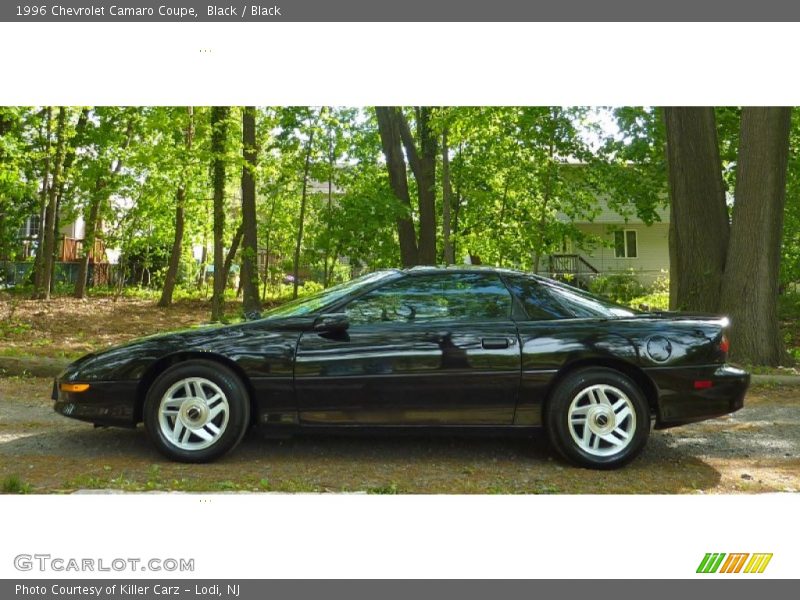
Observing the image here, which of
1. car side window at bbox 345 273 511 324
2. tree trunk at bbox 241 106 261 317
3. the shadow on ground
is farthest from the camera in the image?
tree trunk at bbox 241 106 261 317

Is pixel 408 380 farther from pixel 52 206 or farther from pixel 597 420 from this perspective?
pixel 52 206

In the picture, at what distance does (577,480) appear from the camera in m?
4.60

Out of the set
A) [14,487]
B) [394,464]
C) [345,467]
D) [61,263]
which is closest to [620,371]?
[394,464]

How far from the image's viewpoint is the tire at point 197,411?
4.77 m

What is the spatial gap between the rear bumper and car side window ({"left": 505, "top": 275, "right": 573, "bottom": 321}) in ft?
2.45

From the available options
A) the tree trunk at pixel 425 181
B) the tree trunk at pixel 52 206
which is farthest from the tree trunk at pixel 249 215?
the tree trunk at pixel 52 206

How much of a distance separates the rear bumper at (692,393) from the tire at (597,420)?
0.15 metres

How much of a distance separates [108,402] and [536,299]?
3.03 meters

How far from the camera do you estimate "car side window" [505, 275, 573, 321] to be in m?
5.06

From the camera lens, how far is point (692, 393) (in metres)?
4.90

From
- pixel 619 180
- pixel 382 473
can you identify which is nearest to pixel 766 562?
pixel 382 473

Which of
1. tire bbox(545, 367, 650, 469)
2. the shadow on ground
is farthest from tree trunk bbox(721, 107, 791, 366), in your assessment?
tire bbox(545, 367, 650, 469)

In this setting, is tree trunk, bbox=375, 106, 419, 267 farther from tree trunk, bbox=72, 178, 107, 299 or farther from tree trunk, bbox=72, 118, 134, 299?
tree trunk, bbox=72, 178, 107, 299

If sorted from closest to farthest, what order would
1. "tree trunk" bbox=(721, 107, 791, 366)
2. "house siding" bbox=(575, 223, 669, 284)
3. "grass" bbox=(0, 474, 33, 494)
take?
"grass" bbox=(0, 474, 33, 494), "tree trunk" bbox=(721, 107, 791, 366), "house siding" bbox=(575, 223, 669, 284)
